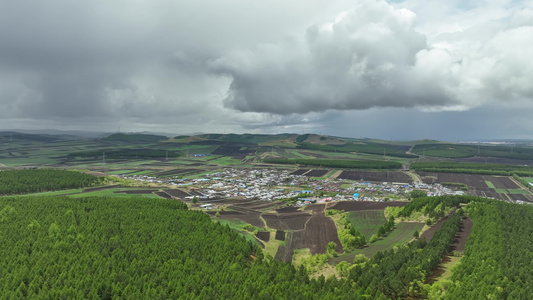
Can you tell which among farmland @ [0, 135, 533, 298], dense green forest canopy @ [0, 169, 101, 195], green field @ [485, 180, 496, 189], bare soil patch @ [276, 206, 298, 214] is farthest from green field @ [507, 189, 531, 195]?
dense green forest canopy @ [0, 169, 101, 195]

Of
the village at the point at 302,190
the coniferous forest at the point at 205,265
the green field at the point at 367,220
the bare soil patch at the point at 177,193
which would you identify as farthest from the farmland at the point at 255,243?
the bare soil patch at the point at 177,193

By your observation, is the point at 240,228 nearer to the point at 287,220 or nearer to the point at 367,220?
the point at 287,220

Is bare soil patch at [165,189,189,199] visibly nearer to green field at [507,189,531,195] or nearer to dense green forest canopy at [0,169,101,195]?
dense green forest canopy at [0,169,101,195]

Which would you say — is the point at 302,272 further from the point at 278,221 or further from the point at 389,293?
the point at 278,221

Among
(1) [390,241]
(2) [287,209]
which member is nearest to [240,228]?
(2) [287,209]

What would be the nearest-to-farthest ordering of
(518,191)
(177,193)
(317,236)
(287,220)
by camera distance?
(317,236) → (287,220) → (177,193) → (518,191)

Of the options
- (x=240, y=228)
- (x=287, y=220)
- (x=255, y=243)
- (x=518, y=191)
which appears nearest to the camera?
(x=255, y=243)

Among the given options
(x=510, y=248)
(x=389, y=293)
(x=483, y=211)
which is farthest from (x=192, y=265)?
(x=483, y=211)
